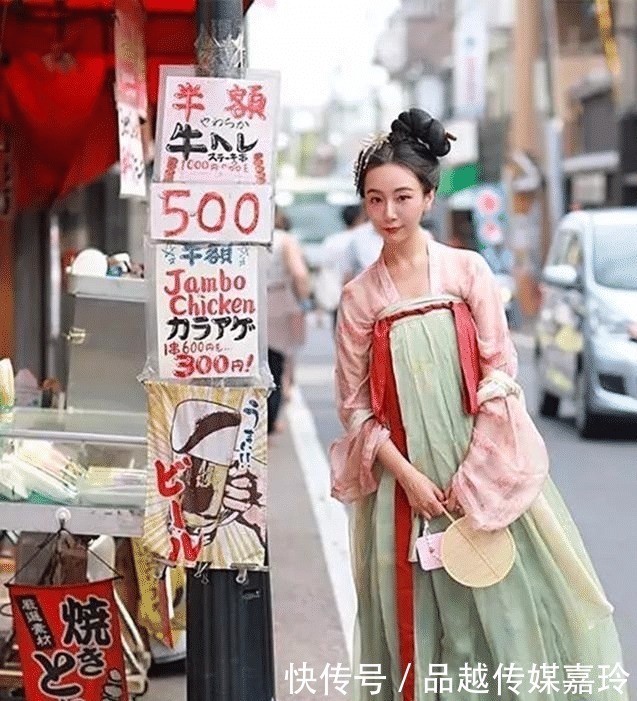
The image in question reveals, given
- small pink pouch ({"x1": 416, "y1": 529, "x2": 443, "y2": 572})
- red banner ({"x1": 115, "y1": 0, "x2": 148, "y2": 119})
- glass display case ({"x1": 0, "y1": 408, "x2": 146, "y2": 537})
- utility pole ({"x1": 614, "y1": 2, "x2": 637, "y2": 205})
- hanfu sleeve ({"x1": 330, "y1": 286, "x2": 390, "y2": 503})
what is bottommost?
small pink pouch ({"x1": 416, "y1": 529, "x2": 443, "y2": 572})

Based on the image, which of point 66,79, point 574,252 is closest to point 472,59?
point 574,252

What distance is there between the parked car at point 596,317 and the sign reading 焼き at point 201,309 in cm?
798

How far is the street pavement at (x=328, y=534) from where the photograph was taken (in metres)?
7.12

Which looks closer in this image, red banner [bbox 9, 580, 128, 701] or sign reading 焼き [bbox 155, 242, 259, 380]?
sign reading 焼き [bbox 155, 242, 259, 380]

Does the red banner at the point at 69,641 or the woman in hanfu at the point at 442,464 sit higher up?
the woman in hanfu at the point at 442,464

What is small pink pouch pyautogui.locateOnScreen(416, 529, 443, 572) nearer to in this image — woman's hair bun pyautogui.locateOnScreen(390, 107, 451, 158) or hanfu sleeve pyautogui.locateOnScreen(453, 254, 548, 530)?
hanfu sleeve pyautogui.locateOnScreen(453, 254, 548, 530)

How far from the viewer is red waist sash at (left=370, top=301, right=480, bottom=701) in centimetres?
490

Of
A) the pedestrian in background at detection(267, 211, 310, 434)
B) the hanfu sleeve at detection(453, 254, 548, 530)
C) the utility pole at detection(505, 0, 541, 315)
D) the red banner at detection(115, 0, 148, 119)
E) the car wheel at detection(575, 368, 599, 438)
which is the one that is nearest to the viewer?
the hanfu sleeve at detection(453, 254, 548, 530)

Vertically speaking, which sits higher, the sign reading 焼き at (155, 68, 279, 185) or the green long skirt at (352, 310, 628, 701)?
the sign reading 焼き at (155, 68, 279, 185)

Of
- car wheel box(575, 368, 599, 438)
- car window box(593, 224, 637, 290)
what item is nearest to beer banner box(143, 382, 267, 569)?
car window box(593, 224, 637, 290)

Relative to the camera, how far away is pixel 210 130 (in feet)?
16.3

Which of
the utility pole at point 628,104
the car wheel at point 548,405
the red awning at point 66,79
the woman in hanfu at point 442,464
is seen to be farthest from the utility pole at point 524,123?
the woman in hanfu at point 442,464

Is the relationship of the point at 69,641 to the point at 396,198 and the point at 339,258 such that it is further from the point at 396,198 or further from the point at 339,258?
the point at 339,258

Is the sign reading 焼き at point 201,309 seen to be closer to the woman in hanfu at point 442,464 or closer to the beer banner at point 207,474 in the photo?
the beer banner at point 207,474
